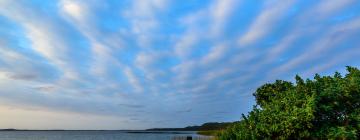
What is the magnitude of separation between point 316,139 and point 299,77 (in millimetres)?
4615

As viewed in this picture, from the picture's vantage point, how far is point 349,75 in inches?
963

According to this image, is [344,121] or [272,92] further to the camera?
[272,92]

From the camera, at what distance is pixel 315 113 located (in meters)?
22.2

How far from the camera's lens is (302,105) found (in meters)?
22.0

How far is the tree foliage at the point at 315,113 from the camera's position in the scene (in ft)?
70.9

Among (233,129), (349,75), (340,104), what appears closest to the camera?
(340,104)

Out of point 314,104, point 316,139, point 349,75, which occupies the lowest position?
point 316,139

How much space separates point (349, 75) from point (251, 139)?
24.2 feet

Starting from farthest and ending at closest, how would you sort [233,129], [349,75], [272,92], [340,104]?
[272,92] < [233,129] < [349,75] < [340,104]

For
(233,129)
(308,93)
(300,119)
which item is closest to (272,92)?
(233,129)

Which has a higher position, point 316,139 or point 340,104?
point 340,104

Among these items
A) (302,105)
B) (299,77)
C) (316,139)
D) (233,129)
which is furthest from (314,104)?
(233,129)

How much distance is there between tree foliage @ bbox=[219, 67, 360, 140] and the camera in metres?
21.6

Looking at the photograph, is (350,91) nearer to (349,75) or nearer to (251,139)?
(349,75)
